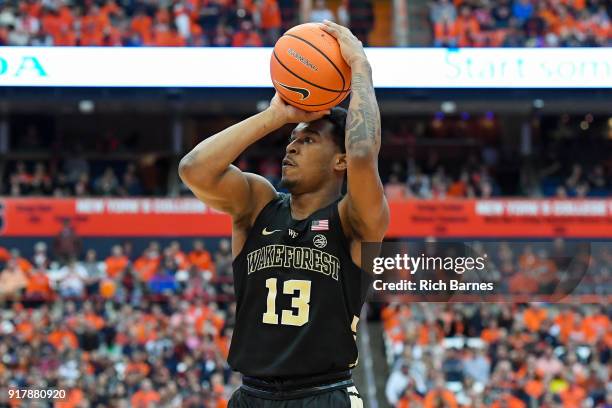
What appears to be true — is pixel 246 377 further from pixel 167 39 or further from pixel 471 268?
pixel 167 39

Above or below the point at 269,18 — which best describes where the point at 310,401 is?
below

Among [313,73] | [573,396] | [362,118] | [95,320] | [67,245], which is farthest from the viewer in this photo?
[67,245]

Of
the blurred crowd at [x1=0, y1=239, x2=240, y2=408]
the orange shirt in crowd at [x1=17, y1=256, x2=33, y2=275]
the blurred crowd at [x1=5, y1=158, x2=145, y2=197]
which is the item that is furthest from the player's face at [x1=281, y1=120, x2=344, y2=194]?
the blurred crowd at [x1=5, y1=158, x2=145, y2=197]

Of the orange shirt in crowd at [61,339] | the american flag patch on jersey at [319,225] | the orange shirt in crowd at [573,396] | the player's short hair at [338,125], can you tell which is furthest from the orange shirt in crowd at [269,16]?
the american flag patch on jersey at [319,225]

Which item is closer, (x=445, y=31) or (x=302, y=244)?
(x=302, y=244)

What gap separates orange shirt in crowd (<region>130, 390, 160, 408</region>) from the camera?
13.9 metres

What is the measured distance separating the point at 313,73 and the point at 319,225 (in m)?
0.66

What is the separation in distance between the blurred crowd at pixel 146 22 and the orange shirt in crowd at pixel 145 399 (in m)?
7.36

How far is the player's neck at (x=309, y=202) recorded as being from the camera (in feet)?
15.0

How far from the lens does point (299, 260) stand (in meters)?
4.41

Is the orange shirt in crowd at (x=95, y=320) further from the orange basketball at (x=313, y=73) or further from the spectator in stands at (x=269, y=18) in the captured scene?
the orange basketball at (x=313, y=73)

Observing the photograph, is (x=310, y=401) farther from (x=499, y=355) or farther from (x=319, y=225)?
(x=499, y=355)

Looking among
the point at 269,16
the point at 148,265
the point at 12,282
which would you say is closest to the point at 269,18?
the point at 269,16

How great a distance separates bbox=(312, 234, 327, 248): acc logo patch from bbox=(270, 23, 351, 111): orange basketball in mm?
554
